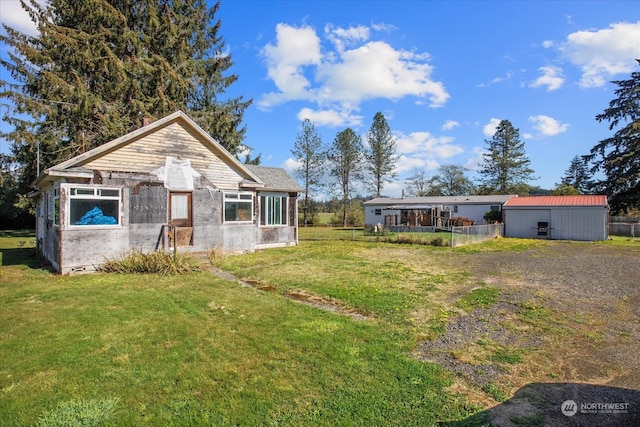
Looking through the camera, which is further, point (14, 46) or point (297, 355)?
point (14, 46)

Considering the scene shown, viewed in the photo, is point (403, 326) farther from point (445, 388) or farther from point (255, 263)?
point (255, 263)

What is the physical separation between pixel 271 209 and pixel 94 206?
26.5ft

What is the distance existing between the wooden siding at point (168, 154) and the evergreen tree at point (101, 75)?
11.1m

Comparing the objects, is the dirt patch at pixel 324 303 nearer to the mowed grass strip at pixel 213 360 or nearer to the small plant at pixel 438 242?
the mowed grass strip at pixel 213 360

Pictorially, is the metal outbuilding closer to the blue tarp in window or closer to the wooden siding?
the wooden siding

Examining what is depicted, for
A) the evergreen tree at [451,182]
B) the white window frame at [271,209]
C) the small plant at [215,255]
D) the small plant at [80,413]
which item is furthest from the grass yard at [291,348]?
the evergreen tree at [451,182]

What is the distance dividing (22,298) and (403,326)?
26.5 ft

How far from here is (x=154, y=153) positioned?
12.2m

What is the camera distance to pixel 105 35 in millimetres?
24016

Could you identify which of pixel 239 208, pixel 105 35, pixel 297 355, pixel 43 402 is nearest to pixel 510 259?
pixel 239 208

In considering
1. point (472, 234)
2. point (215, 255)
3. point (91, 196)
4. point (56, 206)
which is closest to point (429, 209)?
point (472, 234)

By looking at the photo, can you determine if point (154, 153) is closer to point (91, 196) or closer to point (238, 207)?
point (91, 196)

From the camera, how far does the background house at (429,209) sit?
31.6 m

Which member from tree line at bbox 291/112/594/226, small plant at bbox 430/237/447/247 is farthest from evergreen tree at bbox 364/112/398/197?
small plant at bbox 430/237/447/247
